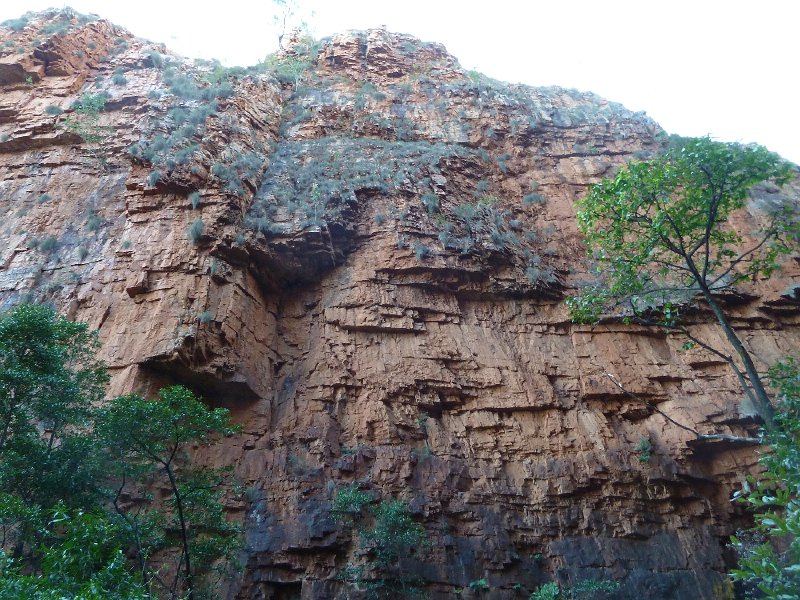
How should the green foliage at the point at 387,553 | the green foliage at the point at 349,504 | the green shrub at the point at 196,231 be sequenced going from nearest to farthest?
the green foliage at the point at 387,553 → the green foliage at the point at 349,504 → the green shrub at the point at 196,231

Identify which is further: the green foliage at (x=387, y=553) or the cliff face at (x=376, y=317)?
the cliff face at (x=376, y=317)

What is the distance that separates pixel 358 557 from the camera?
12227mm

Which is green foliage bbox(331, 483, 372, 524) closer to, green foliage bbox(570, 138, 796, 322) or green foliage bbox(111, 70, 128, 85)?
green foliage bbox(570, 138, 796, 322)

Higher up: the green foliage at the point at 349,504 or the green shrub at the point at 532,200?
the green shrub at the point at 532,200

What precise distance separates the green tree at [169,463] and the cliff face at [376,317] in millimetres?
1688

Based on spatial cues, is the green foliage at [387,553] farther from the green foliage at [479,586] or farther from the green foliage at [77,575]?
the green foliage at [77,575]

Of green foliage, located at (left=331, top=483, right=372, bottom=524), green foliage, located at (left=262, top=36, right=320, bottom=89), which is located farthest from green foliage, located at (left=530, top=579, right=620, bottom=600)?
green foliage, located at (left=262, top=36, right=320, bottom=89)

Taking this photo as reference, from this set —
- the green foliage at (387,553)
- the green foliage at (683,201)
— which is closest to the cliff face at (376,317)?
the green foliage at (387,553)

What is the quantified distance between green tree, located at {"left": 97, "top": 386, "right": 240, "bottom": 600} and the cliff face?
5.54 feet

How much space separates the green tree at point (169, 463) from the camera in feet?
32.9

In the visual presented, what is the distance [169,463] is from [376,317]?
708 centimetres

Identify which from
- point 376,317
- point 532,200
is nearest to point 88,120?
point 376,317

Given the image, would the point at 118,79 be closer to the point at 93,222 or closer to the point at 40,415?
the point at 93,222

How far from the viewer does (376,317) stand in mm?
16062
